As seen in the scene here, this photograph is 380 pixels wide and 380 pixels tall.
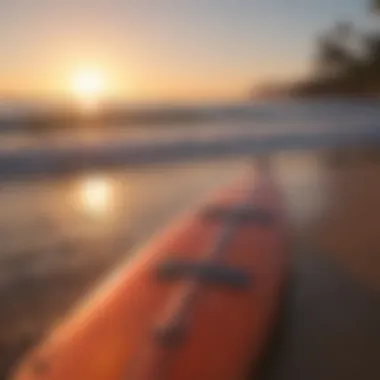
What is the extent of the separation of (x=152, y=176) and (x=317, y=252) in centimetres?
94

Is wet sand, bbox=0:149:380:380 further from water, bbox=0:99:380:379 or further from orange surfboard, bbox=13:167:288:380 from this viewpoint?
orange surfboard, bbox=13:167:288:380

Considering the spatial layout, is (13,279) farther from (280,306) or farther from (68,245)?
(280,306)

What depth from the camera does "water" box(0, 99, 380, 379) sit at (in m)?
1.42

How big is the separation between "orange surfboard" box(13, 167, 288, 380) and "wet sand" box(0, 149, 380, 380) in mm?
118

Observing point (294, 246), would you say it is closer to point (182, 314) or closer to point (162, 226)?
point (162, 226)

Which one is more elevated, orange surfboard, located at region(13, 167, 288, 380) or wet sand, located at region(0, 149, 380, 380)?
orange surfboard, located at region(13, 167, 288, 380)

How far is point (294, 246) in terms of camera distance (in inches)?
77.2

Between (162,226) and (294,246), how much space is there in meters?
0.44

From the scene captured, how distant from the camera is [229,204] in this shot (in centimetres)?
178

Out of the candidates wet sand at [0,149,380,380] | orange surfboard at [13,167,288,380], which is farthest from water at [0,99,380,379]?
orange surfboard at [13,167,288,380]

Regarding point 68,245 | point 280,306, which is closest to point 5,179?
point 68,245

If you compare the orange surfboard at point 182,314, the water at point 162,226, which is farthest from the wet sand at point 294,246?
the orange surfboard at point 182,314

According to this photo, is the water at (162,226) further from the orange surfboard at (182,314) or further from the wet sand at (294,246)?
the orange surfboard at (182,314)

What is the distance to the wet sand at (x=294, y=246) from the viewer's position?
135cm
